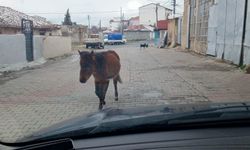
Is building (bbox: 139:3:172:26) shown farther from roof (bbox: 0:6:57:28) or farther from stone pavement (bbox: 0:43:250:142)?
stone pavement (bbox: 0:43:250:142)

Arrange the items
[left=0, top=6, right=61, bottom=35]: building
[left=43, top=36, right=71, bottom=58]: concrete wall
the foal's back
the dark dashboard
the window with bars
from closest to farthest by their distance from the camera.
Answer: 1. the dark dashboard
2. the foal's back
3. the window with bars
4. [left=43, top=36, right=71, bottom=58]: concrete wall
5. [left=0, top=6, right=61, bottom=35]: building

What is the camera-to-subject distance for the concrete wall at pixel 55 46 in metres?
27.0

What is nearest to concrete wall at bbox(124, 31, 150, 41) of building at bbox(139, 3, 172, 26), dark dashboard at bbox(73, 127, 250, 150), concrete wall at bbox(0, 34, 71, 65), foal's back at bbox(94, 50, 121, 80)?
building at bbox(139, 3, 172, 26)

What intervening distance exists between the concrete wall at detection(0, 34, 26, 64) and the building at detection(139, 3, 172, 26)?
7925cm

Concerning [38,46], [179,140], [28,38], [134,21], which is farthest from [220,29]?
[134,21]

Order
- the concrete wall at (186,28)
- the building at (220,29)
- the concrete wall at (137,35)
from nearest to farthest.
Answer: the building at (220,29), the concrete wall at (186,28), the concrete wall at (137,35)

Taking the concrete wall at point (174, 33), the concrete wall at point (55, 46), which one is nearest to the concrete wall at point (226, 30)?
the concrete wall at point (55, 46)

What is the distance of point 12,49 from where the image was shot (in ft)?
63.4

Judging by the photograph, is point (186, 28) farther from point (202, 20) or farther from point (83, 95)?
point (83, 95)

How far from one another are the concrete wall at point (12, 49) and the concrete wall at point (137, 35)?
66655 mm

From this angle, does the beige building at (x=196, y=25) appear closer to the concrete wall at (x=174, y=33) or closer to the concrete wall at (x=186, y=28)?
the concrete wall at (x=186, y=28)

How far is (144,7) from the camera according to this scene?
102 metres

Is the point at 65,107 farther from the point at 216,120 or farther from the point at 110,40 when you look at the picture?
the point at 110,40

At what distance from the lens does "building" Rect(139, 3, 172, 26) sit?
99812 mm
